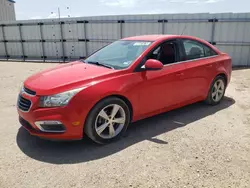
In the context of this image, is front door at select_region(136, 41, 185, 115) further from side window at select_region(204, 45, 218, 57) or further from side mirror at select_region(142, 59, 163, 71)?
side window at select_region(204, 45, 218, 57)

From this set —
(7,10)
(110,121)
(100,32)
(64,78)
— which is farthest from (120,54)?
(7,10)

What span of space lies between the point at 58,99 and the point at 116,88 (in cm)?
81

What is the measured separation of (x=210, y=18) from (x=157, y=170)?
8803mm

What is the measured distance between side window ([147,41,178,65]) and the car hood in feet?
3.09

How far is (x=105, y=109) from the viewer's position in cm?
344

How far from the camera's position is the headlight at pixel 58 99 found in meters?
3.09

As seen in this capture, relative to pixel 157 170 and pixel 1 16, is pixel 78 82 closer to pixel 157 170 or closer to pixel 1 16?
pixel 157 170

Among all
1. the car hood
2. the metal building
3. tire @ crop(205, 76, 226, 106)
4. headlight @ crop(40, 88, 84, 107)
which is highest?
the metal building

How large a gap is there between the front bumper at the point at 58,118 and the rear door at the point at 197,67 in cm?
218

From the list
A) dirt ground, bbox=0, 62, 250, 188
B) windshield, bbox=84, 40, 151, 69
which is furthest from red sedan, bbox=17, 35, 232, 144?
dirt ground, bbox=0, 62, 250, 188

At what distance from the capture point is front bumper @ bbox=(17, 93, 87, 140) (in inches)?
121

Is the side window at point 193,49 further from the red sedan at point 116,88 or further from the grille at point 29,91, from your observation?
the grille at point 29,91

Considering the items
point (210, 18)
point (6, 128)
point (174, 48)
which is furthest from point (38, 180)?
point (210, 18)

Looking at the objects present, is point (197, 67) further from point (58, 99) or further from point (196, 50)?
point (58, 99)
